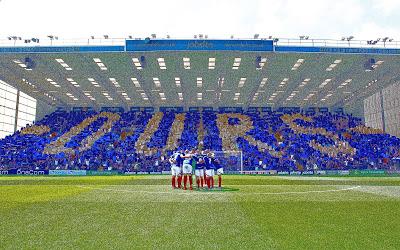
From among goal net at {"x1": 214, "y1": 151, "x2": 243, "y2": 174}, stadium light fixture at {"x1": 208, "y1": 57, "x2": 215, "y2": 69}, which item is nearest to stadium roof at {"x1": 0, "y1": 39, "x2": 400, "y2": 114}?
stadium light fixture at {"x1": 208, "y1": 57, "x2": 215, "y2": 69}

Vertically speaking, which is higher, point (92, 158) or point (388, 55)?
point (388, 55)

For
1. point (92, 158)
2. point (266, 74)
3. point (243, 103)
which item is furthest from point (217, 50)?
point (243, 103)

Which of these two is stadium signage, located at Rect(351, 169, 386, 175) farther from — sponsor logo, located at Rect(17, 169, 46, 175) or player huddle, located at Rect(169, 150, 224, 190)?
sponsor logo, located at Rect(17, 169, 46, 175)

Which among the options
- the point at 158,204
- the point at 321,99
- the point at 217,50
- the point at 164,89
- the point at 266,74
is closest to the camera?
the point at 158,204

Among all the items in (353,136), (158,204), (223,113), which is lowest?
(158,204)

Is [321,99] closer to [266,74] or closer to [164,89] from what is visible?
[266,74]

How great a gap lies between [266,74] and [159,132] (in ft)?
54.0

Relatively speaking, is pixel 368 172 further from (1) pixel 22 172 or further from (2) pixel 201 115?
(1) pixel 22 172

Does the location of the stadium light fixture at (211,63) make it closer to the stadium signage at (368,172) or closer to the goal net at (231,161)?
the goal net at (231,161)

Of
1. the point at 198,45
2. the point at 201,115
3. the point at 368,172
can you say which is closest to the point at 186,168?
the point at 198,45

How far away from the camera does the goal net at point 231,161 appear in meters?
41.3

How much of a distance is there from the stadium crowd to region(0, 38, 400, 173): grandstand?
0.46 ft

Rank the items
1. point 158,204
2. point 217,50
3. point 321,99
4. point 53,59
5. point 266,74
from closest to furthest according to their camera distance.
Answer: point 158,204 → point 217,50 → point 53,59 → point 266,74 → point 321,99

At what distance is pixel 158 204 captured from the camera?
36.3 ft
